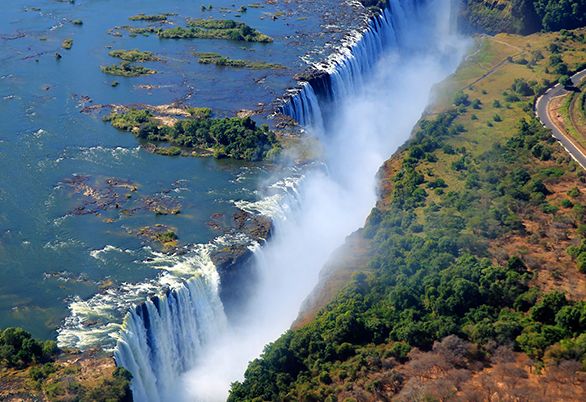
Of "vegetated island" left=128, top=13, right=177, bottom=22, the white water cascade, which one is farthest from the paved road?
"vegetated island" left=128, top=13, right=177, bottom=22

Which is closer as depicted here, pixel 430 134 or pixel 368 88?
pixel 430 134

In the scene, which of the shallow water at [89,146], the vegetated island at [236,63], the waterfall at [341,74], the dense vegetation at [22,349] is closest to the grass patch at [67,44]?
the shallow water at [89,146]

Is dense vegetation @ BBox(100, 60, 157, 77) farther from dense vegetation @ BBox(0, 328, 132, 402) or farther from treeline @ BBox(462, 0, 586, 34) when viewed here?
treeline @ BBox(462, 0, 586, 34)

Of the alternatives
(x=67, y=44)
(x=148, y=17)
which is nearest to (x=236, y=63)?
(x=148, y=17)

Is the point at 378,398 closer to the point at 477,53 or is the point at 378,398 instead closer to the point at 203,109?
the point at 203,109

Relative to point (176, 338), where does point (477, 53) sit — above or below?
above

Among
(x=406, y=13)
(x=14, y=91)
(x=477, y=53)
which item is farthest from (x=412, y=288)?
(x=406, y=13)

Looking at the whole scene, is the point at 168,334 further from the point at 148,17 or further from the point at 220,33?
the point at 148,17

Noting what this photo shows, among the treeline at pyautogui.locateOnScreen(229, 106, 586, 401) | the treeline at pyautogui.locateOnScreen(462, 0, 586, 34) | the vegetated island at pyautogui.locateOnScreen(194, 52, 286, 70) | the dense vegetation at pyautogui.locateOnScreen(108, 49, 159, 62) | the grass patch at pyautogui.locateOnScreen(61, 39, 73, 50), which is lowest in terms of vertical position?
the treeline at pyautogui.locateOnScreen(229, 106, 586, 401)
